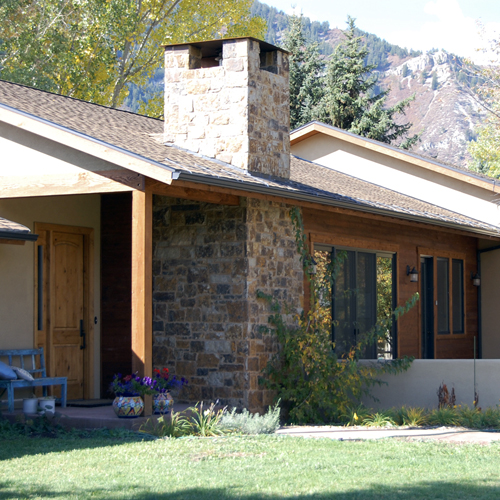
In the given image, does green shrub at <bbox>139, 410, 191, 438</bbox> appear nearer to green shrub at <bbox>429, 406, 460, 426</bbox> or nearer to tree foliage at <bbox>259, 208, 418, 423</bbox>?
A: tree foliage at <bbox>259, 208, 418, 423</bbox>

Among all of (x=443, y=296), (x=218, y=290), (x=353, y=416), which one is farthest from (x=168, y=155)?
(x=443, y=296)

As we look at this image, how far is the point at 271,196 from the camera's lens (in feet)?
31.2

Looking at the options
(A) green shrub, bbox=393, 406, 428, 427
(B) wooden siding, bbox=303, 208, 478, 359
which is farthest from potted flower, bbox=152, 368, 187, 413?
(B) wooden siding, bbox=303, 208, 478, 359

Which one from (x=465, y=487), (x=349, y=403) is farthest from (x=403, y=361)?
(x=465, y=487)

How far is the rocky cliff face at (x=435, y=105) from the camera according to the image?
10625 cm

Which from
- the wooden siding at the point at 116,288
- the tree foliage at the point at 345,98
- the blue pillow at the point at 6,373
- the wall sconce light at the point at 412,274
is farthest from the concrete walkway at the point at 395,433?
the tree foliage at the point at 345,98

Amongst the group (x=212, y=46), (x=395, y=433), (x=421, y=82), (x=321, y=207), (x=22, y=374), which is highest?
(x=421, y=82)

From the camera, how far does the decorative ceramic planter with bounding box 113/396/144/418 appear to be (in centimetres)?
819

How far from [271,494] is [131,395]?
3.22m

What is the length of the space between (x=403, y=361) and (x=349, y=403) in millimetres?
1395

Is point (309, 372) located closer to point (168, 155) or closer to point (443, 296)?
point (168, 155)

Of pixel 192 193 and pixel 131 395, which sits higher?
pixel 192 193

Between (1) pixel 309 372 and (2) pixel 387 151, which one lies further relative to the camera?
(2) pixel 387 151

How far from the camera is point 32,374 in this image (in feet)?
32.5
